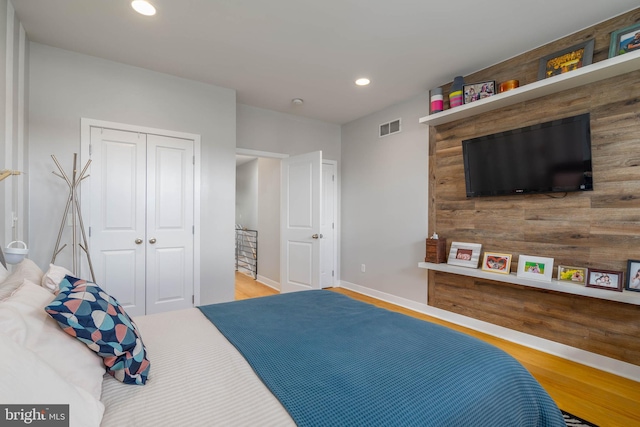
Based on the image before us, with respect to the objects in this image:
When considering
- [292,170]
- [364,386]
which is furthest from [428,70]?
[364,386]

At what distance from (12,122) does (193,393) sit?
2.70m

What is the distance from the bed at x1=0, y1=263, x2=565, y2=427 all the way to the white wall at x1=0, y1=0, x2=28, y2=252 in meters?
1.33

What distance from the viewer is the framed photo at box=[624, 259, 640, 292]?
2211mm

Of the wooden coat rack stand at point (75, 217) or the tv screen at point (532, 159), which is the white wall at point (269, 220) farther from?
the tv screen at point (532, 159)

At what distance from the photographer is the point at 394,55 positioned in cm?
293

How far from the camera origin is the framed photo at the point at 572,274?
8.13 feet

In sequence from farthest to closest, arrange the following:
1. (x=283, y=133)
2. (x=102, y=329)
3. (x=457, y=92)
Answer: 1. (x=283, y=133)
2. (x=457, y=92)
3. (x=102, y=329)

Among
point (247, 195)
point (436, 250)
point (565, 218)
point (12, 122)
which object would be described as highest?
point (12, 122)

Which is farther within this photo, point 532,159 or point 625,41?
point 532,159

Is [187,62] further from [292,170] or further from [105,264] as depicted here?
[105,264]

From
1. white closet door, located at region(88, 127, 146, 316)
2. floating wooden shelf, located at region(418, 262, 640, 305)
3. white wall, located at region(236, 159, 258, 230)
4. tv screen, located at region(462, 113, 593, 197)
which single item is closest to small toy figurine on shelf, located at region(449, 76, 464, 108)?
tv screen, located at region(462, 113, 593, 197)

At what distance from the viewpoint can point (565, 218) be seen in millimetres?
2645

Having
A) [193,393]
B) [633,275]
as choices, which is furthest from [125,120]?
[633,275]

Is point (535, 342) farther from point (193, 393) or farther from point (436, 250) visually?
point (193, 393)
